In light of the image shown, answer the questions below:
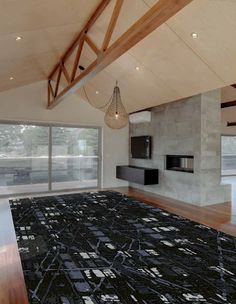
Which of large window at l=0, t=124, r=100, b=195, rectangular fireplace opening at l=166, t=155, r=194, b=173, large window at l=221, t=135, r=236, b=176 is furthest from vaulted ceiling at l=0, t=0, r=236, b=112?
large window at l=221, t=135, r=236, b=176

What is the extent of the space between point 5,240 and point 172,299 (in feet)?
8.47

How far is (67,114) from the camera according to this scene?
26.2ft

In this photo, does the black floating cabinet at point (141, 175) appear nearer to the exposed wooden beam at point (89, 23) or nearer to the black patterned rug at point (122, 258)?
the black patterned rug at point (122, 258)

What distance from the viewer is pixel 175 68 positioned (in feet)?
15.6

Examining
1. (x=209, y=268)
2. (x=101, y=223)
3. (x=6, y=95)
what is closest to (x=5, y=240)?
(x=101, y=223)

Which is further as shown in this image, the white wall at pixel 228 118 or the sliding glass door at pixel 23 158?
the white wall at pixel 228 118

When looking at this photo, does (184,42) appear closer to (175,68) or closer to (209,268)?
(175,68)

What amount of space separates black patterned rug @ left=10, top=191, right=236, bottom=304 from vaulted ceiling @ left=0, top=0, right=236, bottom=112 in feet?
9.17

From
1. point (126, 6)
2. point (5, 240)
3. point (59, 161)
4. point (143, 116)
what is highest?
point (126, 6)

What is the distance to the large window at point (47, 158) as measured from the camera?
24.0ft

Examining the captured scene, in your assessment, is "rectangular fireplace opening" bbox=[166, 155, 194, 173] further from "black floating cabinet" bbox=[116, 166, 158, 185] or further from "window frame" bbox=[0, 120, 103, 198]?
"window frame" bbox=[0, 120, 103, 198]

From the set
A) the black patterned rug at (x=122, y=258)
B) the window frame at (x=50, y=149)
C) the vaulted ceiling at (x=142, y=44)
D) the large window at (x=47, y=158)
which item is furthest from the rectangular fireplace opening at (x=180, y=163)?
the large window at (x=47, y=158)

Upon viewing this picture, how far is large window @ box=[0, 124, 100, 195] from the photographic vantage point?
7312 millimetres

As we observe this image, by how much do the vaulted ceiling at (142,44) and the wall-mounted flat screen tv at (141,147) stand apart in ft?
5.38
